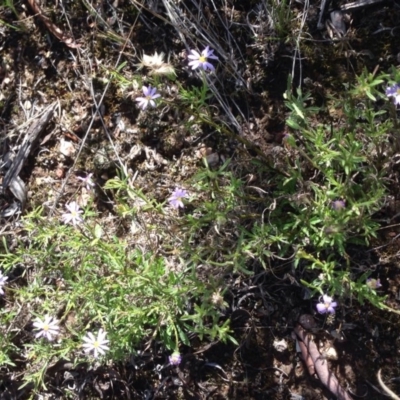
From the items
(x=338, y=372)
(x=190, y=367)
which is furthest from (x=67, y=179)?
(x=338, y=372)

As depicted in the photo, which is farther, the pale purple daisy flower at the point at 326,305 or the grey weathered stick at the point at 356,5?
the grey weathered stick at the point at 356,5

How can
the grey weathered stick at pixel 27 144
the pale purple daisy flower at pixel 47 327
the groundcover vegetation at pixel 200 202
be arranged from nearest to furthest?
the groundcover vegetation at pixel 200 202, the pale purple daisy flower at pixel 47 327, the grey weathered stick at pixel 27 144

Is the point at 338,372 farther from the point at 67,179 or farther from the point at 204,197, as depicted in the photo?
the point at 67,179

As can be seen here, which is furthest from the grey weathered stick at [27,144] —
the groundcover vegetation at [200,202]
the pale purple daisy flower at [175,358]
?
the pale purple daisy flower at [175,358]

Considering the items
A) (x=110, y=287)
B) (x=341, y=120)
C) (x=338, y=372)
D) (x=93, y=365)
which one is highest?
(x=341, y=120)

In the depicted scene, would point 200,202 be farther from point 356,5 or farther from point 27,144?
point 356,5

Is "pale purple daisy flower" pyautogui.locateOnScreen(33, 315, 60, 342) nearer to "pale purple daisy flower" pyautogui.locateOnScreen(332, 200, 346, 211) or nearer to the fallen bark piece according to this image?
the fallen bark piece

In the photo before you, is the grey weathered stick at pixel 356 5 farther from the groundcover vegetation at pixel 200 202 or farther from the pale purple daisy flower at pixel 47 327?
the pale purple daisy flower at pixel 47 327

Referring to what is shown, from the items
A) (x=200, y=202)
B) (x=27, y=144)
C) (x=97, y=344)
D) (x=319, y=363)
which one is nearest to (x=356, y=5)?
(x=200, y=202)
